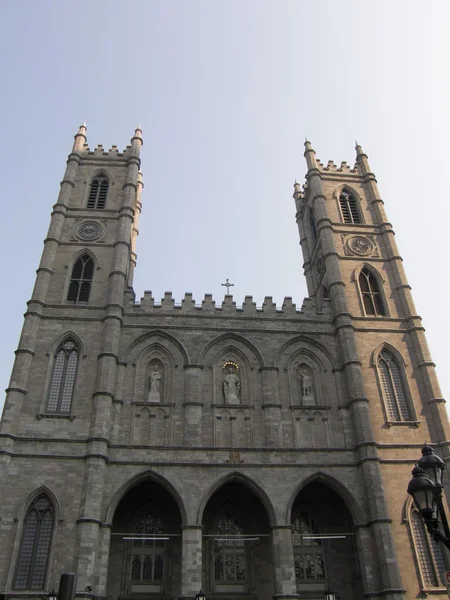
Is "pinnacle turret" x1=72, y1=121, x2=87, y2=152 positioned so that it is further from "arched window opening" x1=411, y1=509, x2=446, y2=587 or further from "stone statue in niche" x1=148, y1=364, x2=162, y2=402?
"arched window opening" x1=411, y1=509, x2=446, y2=587

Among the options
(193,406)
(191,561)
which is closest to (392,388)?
(193,406)

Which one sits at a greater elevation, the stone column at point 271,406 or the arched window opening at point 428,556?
the stone column at point 271,406

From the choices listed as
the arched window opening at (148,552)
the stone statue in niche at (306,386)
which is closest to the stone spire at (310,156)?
the stone statue in niche at (306,386)

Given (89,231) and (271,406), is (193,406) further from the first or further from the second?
(89,231)

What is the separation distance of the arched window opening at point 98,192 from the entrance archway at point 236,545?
18.3m

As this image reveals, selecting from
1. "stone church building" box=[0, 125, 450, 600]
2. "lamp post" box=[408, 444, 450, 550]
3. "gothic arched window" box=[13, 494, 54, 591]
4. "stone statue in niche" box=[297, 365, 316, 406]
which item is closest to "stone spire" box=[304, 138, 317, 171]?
"stone church building" box=[0, 125, 450, 600]

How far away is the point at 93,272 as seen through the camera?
29.1 metres

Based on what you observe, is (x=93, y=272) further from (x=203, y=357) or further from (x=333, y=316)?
(x=333, y=316)

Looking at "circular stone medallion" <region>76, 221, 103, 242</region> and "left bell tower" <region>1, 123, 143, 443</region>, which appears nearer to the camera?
"left bell tower" <region>1, 123, 143, 443</region>

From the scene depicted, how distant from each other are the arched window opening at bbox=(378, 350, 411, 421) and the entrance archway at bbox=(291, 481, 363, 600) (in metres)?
4.93

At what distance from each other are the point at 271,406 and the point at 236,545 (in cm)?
624

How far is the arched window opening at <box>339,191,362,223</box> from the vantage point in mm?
33938

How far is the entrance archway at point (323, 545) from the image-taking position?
22.8m

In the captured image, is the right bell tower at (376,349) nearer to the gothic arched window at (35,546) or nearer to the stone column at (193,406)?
the stone column at (193,406)
